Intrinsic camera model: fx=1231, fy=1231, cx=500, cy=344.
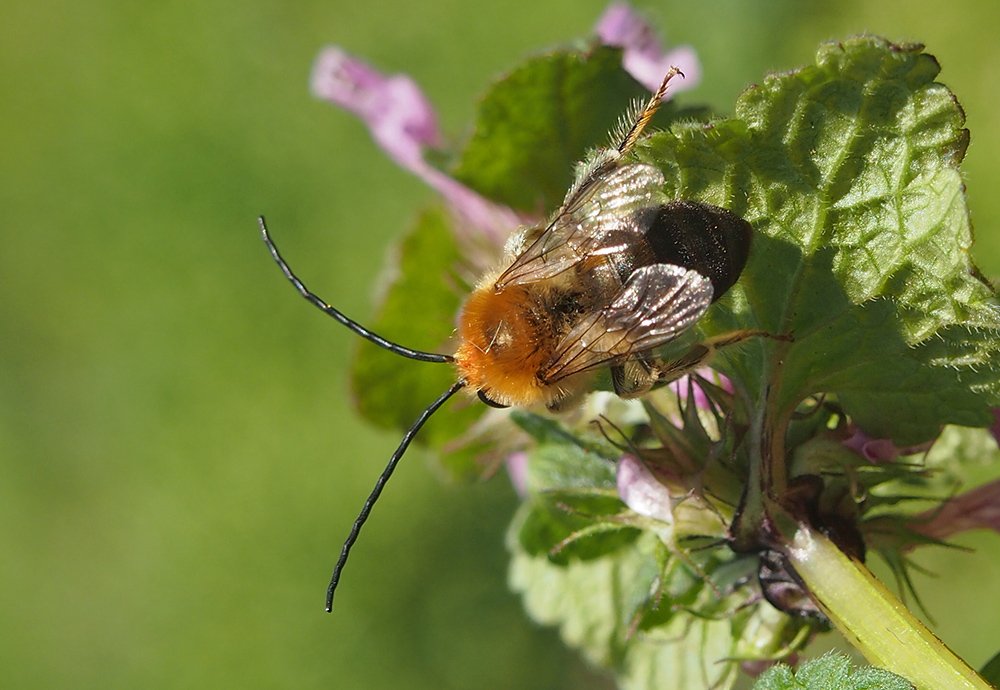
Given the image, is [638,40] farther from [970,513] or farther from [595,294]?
[970,513]

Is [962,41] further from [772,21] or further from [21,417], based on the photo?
[21,417]

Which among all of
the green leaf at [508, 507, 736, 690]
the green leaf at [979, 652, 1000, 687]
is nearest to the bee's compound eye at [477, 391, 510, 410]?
the green leaf at [508, 507, 736, 690]

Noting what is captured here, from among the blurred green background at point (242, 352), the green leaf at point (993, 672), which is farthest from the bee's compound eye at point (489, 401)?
the blurred green background at point (242, 352)

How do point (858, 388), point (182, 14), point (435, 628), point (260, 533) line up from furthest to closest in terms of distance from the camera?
point (182, 14)
point (260, 533)
point (435, 628)
point (858, 388)

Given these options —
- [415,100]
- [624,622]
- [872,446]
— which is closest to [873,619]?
[872,446]

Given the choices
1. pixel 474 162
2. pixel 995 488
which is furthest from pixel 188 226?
pixel 995 488

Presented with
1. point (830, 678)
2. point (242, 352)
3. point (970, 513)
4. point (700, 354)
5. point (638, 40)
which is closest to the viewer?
point (830, 678)

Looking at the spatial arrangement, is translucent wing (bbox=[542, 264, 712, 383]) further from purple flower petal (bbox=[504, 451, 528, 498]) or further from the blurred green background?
the blurred green background

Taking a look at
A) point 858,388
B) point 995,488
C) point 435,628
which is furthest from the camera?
point 435,628
